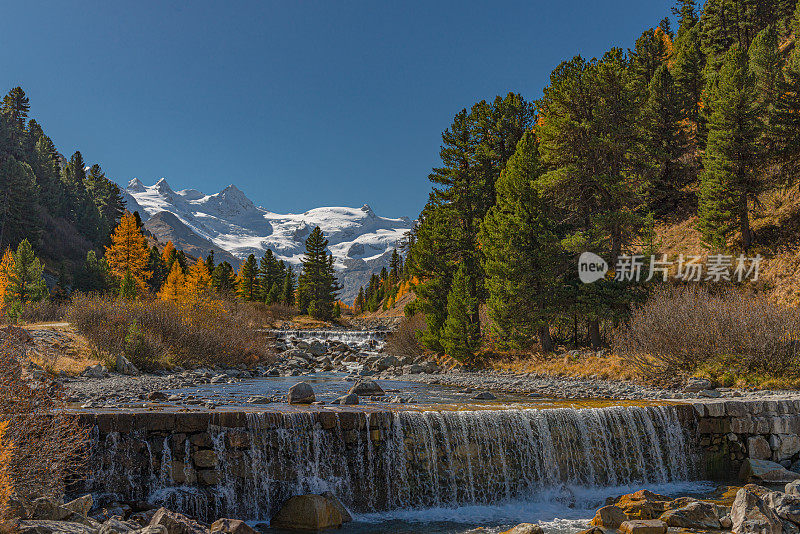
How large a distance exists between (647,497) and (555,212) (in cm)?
1667

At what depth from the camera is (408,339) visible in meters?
31.5

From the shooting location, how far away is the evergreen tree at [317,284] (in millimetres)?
63844

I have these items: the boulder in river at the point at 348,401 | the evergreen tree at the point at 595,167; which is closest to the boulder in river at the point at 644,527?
the boulder in river at the point at 348,401

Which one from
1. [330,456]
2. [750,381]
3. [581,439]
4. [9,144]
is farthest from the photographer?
[9,144]

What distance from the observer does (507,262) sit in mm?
22406

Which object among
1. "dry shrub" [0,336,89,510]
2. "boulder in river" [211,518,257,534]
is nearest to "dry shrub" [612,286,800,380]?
"boulder in river" [211,518,257,534]

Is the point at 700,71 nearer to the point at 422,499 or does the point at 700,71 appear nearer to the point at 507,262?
the point at 507,262

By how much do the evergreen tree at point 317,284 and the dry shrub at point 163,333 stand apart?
33.8 meters

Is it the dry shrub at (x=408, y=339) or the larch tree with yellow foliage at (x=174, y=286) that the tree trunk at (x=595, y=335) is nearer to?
the dry shrub at (x=408, y=339)

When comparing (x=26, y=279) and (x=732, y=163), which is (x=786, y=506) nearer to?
(x=732, y=163)

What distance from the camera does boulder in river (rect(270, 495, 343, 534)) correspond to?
7.96m

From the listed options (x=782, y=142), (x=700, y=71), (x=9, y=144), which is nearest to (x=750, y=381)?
(x=782, y=142)

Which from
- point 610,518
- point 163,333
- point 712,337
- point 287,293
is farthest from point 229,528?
point 287,293

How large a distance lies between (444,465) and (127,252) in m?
50.2
